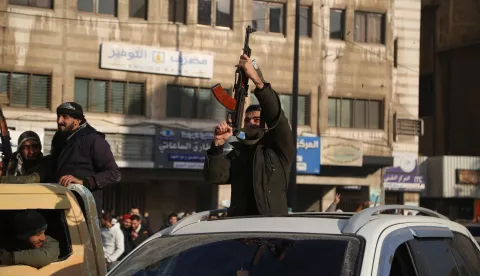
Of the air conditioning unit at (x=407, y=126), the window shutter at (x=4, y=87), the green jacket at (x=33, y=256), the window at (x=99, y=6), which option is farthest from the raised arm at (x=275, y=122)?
the air conditioning unit at (x=407, y=126)

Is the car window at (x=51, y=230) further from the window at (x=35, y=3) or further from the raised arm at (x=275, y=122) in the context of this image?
the window at (x=35, y=3)

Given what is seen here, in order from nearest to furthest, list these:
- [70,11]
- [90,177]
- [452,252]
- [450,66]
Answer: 1. [452,252]
2. [90,177]
3. [70,11]
4. [450,66]

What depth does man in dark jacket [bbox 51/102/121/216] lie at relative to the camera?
625cm

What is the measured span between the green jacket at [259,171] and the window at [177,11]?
78.4ft

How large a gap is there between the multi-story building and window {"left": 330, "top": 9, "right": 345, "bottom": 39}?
0.04 m

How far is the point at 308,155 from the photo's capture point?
99.6ft

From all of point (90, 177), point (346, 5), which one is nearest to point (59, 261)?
point (90, 177)

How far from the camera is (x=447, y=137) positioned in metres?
41.7

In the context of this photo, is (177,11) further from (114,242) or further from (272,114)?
(272,114)

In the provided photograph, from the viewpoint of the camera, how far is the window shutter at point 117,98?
28109 mm

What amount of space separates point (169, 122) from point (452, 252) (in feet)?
79.5

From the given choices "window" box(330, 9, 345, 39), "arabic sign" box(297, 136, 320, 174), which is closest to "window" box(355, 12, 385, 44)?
"window" box(330, 9, 345, 39)

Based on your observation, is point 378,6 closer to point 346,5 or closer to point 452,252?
point 346,5

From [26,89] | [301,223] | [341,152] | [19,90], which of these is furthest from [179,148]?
[301,223]
